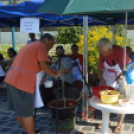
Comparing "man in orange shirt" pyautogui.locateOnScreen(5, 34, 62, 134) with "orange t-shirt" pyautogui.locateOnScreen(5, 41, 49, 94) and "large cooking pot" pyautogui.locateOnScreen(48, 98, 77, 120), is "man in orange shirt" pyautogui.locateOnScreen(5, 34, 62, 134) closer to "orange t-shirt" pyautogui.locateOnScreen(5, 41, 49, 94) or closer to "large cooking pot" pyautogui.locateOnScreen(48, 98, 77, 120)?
"orange t-shirt" pyautogui.locateOnScreen(5, 41, 49, 94)

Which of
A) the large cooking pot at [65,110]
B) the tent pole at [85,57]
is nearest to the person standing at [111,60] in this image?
the tent pole at [85,57]

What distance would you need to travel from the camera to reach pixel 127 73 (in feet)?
7.83

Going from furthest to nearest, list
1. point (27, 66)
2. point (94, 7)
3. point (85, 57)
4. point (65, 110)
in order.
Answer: point (85, 57), point (65, 110), point (27, 66), point (94, 7)

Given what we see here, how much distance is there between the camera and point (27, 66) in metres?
2.54

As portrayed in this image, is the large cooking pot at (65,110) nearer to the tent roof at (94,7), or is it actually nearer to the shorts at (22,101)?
the shorts at (22,101)

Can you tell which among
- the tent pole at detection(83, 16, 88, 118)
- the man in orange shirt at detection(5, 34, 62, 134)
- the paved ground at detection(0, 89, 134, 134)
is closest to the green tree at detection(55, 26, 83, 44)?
the paved ground at detection(0, 89, 134, 134)

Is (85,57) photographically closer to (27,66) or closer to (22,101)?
(27,66)

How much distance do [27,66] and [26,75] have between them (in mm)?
122

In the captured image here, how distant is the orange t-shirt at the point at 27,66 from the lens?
2.53 m

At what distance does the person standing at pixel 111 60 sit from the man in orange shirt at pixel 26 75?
3.11 feet

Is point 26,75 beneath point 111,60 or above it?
beneath

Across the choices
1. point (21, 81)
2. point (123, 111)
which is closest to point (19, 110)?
point (21, 81)

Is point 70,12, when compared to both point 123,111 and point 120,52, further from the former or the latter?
point 120,52

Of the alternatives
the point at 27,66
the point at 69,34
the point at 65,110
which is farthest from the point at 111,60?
the point at 69,34
